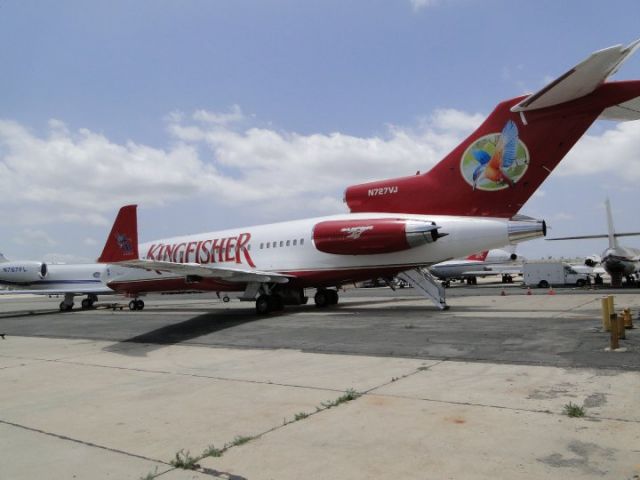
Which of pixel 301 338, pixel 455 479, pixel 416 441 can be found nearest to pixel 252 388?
pixel 416 441

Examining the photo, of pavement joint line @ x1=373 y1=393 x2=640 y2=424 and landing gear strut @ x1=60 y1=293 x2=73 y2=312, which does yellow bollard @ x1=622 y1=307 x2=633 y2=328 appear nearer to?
pavement joint line @ x1=373 y1=393 x2=640 y2=424

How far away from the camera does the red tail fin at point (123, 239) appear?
13.9 meters

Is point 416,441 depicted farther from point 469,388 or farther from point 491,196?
point 491,196

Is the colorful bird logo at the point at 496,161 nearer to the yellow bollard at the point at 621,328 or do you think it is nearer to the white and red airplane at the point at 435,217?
the white and red airplane at the point at 435,217

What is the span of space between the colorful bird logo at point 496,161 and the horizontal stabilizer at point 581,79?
3.05 ft

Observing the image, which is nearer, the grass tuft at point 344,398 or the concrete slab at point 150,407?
the concrete slab at point 150,407

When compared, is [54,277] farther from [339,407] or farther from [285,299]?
[339,407]

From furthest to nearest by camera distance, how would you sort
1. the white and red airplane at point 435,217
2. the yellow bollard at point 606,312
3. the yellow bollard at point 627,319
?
the white and red airplane at point 435,217, the yellow bollard at point 627,319, the yellow bollard at point 606,312

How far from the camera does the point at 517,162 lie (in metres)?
14.5

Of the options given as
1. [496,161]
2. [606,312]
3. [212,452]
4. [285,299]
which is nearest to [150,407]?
[212,452]

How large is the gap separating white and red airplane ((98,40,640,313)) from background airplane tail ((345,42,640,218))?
0.03m

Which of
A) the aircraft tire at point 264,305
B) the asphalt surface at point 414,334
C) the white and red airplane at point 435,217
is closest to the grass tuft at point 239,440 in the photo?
the asphalt surface at point 414,334

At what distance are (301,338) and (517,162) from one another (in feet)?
27.6

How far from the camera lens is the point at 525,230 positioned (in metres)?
14.4
